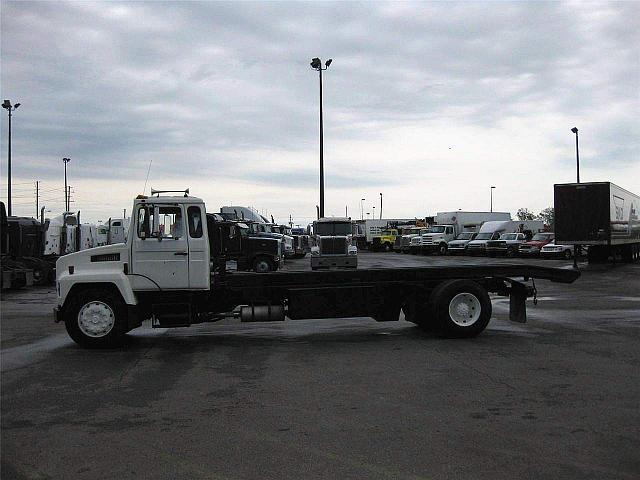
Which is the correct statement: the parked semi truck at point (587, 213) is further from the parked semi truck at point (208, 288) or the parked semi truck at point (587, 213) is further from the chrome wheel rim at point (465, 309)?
the chrome wheel rim at point (465, 309)

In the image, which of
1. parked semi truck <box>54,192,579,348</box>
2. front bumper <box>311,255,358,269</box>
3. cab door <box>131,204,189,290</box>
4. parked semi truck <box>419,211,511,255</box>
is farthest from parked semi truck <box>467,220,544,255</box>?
cab door <box>131,204,189,290</box>

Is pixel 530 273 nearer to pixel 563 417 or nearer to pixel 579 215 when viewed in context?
pixel 563 417

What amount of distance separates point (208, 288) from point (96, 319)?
1.88m

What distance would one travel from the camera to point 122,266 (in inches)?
415

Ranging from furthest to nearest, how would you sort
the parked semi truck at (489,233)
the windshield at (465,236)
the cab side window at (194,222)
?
the windshield at (465,236) → the parked semi truck at (489,233) → the cab side window at (194,222)

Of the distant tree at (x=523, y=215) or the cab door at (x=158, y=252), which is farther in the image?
the distant tree at (x=523, y=215)

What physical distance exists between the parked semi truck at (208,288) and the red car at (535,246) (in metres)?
31.0

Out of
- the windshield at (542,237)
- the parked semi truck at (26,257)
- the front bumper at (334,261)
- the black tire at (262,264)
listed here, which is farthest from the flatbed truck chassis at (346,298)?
the windshield at (542,237)

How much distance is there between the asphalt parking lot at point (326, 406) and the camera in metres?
5.00

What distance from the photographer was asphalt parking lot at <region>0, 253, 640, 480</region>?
5.00 meters

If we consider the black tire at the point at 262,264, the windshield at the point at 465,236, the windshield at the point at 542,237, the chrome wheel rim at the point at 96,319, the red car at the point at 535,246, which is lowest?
the chrome wheel rim at the point at 96,319

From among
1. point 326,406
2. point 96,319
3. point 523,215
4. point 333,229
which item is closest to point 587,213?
point 333,229

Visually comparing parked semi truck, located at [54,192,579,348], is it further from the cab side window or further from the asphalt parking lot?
the asphalt parking lot

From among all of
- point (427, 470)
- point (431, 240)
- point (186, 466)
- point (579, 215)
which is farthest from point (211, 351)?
point (431, 240)
